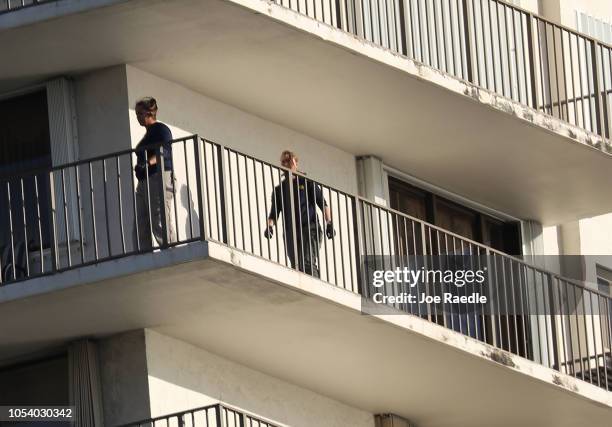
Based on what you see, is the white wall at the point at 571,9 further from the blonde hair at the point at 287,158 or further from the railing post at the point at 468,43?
the blonde hair at the point at 287,158

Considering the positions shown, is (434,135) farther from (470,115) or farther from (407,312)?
(407,312)

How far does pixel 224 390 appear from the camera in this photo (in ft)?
100

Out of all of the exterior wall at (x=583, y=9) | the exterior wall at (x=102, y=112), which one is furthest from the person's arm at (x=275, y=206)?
the exterior wall at (x=583, y=9)

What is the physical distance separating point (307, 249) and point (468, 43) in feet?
13.4

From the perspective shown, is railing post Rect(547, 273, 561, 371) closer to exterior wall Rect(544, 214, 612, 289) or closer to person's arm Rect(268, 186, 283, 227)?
exterior wall Rect(544, 214, 612, 289)

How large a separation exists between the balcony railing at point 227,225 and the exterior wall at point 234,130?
30 cm

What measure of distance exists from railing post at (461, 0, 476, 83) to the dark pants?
10.9 feet

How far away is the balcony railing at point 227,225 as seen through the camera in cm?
2870

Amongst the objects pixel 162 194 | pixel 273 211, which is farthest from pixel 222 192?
pixel 273 211

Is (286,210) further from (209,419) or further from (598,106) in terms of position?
(598,106)

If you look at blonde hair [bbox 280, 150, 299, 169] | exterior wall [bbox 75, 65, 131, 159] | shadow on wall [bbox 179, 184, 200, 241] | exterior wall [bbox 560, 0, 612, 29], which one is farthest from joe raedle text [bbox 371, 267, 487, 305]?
exterior wall [bbox 560, 0, 612, 29]

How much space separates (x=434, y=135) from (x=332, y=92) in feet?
5.97

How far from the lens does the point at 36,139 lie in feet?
100.0

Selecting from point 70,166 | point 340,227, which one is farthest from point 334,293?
point 70,166
